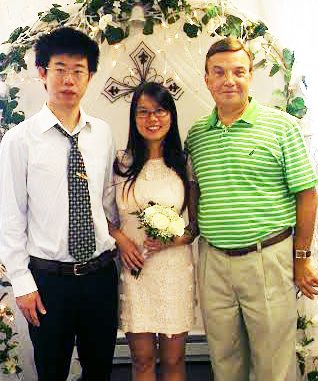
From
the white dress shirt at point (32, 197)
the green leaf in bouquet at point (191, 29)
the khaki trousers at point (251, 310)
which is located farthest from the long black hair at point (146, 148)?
the green leaf in bouquet at point (191, 29)

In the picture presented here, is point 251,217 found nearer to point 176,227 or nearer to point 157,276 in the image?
point 176,227

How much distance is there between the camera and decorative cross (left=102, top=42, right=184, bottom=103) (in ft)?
7.97

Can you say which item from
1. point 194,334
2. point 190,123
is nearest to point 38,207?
point 190,123

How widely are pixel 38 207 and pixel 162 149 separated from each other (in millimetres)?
609

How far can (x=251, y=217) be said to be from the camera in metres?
1.89

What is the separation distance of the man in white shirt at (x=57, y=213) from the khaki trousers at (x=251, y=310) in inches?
18.3

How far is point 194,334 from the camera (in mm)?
2693

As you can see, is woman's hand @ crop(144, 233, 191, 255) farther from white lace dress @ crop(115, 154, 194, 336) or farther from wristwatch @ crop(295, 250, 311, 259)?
wristwatch @ crop(295, 250, 311, 259)

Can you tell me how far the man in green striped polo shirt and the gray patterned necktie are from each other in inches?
Result: 19.6

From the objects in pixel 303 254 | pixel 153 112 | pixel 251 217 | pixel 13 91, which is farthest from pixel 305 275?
pixel 13 91

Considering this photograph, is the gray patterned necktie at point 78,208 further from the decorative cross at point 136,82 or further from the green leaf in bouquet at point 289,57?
the green leaf in bouquet at point 289,57

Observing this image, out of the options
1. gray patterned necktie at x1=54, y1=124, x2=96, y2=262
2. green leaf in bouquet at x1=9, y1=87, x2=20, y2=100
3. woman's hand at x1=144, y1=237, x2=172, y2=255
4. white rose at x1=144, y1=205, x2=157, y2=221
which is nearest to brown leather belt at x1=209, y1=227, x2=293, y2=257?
woman's hand at x1=144, y1=237, x2=172, y2=255

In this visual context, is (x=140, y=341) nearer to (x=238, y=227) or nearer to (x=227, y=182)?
(x=238, y=227)

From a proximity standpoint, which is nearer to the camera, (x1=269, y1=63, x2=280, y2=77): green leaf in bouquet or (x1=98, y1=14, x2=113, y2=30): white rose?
(x1=98, y1=14, x2=113, y2=30): white rose
